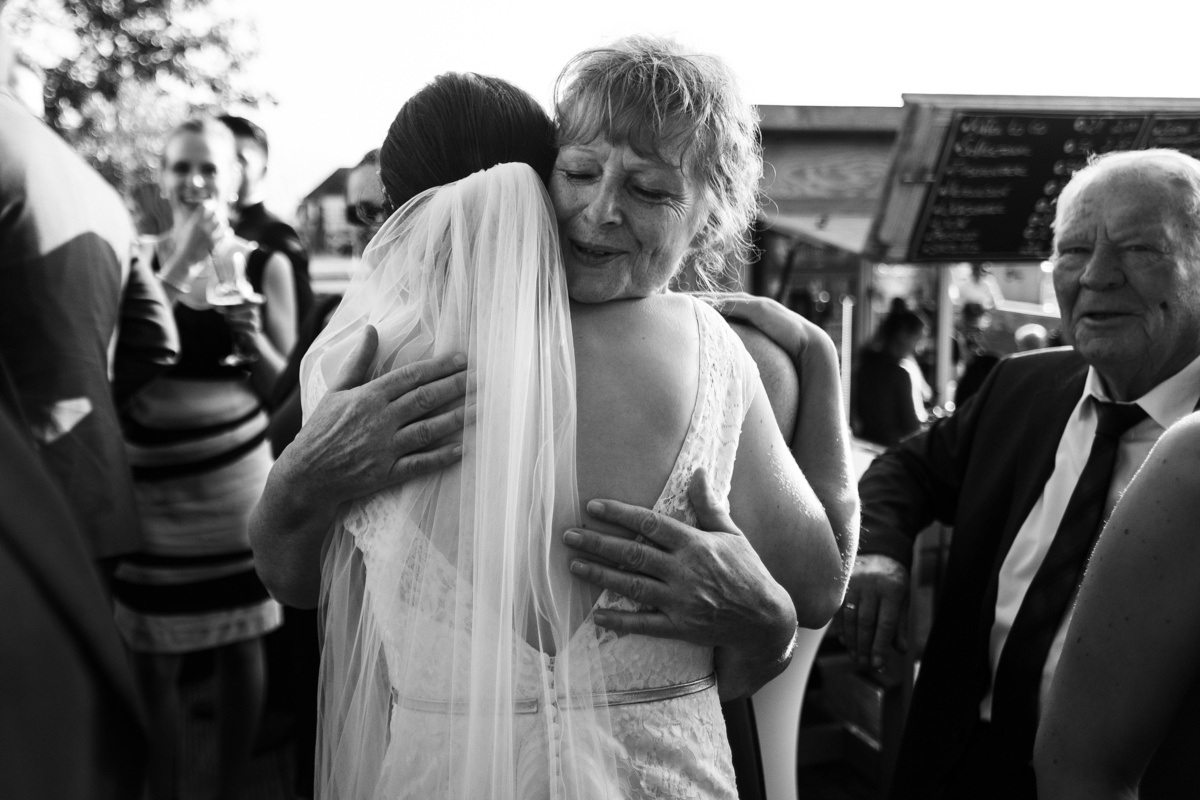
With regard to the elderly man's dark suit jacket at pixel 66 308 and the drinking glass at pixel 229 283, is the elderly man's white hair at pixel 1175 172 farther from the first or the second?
the drinking glass at pixel 229 283

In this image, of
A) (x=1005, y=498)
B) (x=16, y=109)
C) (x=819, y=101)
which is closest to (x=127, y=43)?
(x=819, y=101)

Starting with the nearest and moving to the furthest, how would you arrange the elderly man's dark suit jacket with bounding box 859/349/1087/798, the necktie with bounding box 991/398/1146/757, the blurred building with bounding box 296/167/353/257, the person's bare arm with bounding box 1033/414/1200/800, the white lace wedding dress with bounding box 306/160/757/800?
the person's bare arm with bounding box 1033/414/1200/800
the white lace wedding dress with bounding box 306/160/757/800
the necktie with bounding box 991/398/1146/757
the elderly man's dark suit jacket with bounding box 859/349/1087/798
the blurred building with bounding box 296/167/353/257

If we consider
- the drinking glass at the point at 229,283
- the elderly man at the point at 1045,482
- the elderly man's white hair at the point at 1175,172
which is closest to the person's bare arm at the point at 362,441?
the elderly man at the point at 1045,482

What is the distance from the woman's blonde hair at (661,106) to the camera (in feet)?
4.62

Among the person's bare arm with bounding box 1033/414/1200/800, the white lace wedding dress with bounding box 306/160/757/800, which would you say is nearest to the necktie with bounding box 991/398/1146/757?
the person's bare arm with bounding box 1033/414/1200/800

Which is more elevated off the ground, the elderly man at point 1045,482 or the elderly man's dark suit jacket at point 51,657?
the elderly man's dark suit jacket at point 51,657

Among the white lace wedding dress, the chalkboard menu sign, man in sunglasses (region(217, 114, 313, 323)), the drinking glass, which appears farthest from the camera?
the chalkboard menu sign

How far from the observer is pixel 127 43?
15125 mm

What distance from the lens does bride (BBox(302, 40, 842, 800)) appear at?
130 centimetres

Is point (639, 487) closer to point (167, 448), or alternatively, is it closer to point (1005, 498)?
point (1005, 498)

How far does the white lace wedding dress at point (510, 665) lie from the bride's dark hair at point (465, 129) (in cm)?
27

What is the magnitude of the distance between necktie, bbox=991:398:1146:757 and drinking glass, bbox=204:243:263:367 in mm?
2407

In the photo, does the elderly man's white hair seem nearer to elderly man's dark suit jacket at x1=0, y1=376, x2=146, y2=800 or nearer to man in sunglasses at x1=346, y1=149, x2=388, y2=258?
man in sunglasses at x1=346, y1=149, x2=388, y2=258

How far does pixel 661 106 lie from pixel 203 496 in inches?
92.7
